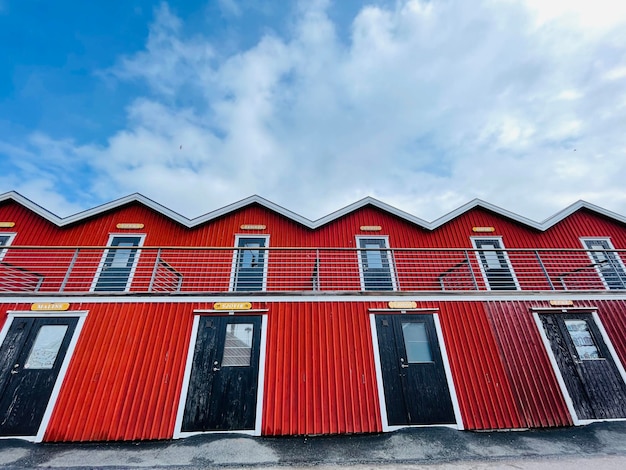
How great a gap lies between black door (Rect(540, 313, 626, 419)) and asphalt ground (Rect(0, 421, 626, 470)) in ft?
2.07

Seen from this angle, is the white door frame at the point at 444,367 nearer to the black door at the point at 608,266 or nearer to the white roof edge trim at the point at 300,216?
the white roof edge trim at the point at 300,216

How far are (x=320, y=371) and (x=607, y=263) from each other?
13.1 m

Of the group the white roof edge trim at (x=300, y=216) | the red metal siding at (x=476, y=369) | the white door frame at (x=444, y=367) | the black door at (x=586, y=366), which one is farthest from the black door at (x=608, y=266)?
the white door frame at (x=444, y=367)

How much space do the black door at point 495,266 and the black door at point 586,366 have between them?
237cm

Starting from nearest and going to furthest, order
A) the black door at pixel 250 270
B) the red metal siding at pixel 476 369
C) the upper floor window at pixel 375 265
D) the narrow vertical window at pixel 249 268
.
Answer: the red metal siding at pixel 476 369 → the narrow vertical window at pixel 249 268 → the black door at pixel 250 270 → the upper floor window at pixel 375 265

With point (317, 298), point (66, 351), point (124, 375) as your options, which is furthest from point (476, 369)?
point (66, 351)

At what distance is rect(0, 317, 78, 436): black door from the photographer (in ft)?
22.5

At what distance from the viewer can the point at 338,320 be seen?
828 centimetres

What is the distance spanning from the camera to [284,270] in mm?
11078

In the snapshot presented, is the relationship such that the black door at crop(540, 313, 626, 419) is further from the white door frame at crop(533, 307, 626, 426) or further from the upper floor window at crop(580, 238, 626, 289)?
the upper floor window at crop(580, 238, 626, 289)

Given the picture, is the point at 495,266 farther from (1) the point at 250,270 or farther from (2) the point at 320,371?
(1) the point at 250,270

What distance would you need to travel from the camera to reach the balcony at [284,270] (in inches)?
407

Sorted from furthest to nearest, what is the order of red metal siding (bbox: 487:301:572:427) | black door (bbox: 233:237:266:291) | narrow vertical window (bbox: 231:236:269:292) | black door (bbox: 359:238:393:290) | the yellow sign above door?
1. black door (bbox: 359:238:393:290)
2. black door (bbox: 233:237:266:291)
3. narrow vertical window (bbox: 231:236:269:292)
4. the yellow sign above door
5. red metal siding (bbox: 487:301:572:427)

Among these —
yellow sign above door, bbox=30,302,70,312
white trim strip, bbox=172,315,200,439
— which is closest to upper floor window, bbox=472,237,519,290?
white trim strip, bbox=172,315,200,439
